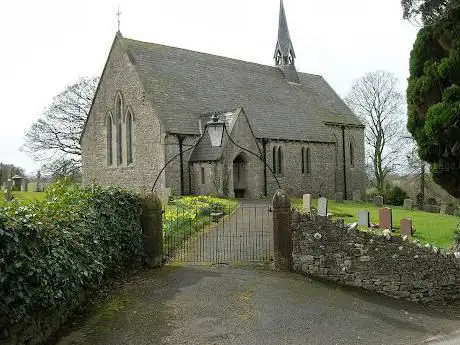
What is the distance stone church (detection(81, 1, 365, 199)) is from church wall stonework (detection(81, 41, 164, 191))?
6 cm

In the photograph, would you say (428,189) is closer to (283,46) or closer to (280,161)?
Answer: (283,46)

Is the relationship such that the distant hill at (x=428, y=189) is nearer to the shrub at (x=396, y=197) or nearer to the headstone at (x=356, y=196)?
the shrub at (x=396, y=197)

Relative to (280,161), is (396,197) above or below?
below

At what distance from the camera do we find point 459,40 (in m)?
15.7

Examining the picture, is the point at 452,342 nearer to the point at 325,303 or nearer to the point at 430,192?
the point at 325,303

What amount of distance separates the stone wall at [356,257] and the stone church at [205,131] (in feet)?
47.3

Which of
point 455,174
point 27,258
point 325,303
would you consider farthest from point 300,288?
point 455,174

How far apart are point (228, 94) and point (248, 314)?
78.7 ft

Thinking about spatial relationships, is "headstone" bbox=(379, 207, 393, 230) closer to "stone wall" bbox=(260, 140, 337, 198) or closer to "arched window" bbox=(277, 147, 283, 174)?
"stone wall" bbox=(260, 140, 337, 198)

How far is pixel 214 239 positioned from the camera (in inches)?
568

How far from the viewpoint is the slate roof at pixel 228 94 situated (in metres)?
27.8

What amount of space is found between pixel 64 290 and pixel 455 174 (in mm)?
13004

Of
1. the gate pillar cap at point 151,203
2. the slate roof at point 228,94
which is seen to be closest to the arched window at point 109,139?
the slate roof at point 228,94

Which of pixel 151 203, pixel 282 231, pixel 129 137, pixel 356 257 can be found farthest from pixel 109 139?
pixel 356 257
